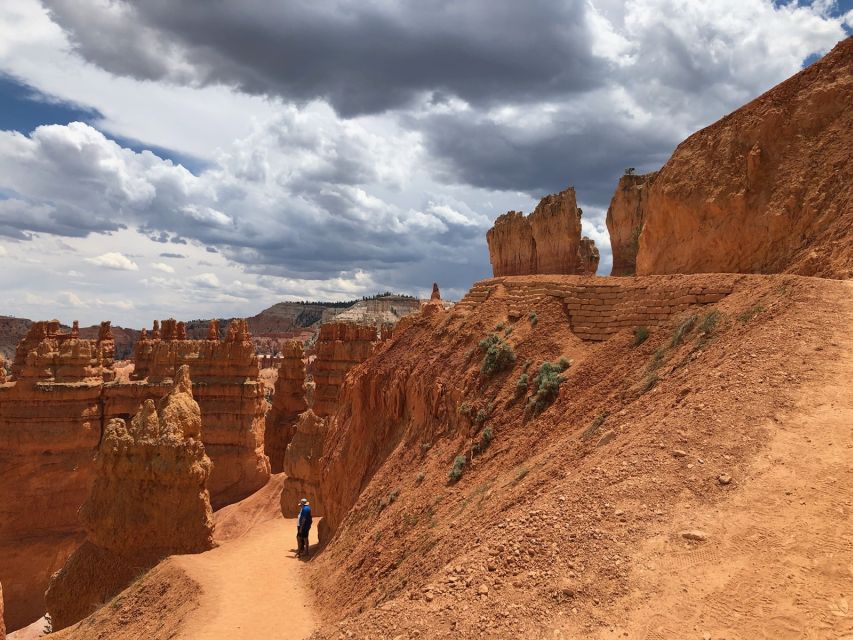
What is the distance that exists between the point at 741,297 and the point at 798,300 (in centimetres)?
140

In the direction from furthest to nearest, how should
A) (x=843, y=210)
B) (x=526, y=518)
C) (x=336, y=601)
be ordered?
(x=843, y=210), (x=336, y=601), (x=526, y=518)

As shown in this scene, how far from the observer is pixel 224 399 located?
32.0 metres

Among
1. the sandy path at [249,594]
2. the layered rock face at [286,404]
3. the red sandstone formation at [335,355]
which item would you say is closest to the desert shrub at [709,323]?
the sandy path at [249,594]

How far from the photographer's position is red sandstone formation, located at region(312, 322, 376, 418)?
123 ft

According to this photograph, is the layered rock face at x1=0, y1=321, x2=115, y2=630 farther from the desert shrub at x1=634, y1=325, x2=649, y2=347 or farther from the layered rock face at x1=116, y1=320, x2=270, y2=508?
the desert shrub at x1=634, y1=325, x2=649, y2=347

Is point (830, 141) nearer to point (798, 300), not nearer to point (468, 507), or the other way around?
point (798, 300)

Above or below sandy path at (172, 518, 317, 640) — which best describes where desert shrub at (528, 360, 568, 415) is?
above

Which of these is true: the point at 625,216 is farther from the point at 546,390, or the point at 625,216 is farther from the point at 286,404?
the point at 286,404

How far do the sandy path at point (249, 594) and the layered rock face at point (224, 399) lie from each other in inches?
428

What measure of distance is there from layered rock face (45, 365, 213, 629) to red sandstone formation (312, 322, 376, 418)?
60.4ft

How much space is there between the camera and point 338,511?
1891 cm

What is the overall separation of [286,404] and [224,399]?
22.4 feet

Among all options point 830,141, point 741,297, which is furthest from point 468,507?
point 830,141

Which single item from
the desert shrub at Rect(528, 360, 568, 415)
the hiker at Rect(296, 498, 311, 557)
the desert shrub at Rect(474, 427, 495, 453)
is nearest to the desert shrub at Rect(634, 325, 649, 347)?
the desert shrub at Rect(528, 360, 568, 415)
